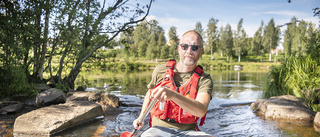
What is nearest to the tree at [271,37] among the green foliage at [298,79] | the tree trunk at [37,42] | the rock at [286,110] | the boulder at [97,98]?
the green foliage at [298,79]

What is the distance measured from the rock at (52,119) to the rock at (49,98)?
90.0 inches

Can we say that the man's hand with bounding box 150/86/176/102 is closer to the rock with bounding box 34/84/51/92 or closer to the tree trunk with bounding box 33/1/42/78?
the tree trunk with bounding box 33/1/42/78

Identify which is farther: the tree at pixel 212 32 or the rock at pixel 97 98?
the tree at pixel 212 32

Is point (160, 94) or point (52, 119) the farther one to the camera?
point (52, 119)

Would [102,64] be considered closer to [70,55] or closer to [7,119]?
[70,55]

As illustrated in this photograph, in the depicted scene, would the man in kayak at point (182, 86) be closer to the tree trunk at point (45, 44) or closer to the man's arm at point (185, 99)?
the man's arm at point (185, 99)

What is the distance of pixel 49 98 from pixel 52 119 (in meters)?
3.34

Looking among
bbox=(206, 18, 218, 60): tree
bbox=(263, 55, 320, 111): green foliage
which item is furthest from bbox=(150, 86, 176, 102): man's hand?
bbox=(206, 18, 218, 60): tree

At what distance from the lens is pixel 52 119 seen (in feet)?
18.7

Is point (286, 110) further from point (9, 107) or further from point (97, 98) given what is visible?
point (9, 107)

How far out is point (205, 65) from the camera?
56531 millimetres

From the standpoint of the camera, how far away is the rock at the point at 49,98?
335 inches

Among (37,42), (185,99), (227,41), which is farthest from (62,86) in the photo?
(227,41)

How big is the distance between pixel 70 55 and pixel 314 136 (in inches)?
401
